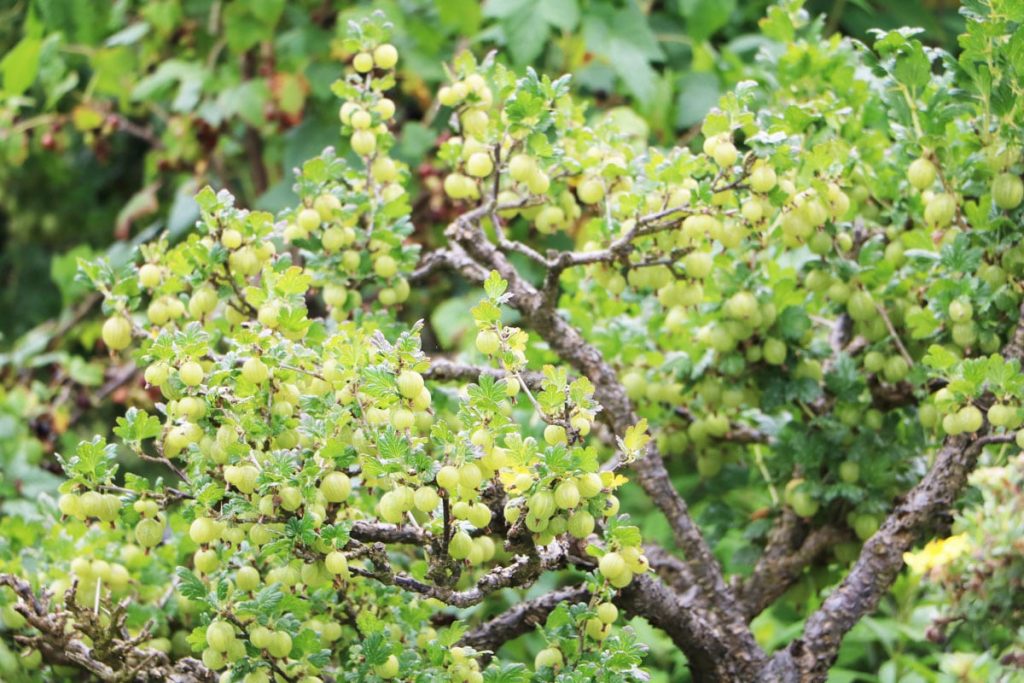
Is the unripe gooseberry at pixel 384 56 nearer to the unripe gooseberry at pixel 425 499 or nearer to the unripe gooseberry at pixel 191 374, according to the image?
the unripe gooseberry at pixel 191 374

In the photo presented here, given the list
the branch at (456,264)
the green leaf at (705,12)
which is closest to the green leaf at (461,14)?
the green leaf at (705,12)

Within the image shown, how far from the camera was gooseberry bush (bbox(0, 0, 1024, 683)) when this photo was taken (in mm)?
905

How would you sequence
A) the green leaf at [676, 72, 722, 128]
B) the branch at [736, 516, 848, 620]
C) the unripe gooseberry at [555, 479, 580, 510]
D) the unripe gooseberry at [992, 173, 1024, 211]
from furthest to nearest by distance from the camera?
the green leaf at [676, 72, 722, 128]
the branch at [736, 516, 848, 620]
the unripe gooseberry at [992, 173, 1024, 211]
the unripe gooseberry at [555, 479, 580, 510]

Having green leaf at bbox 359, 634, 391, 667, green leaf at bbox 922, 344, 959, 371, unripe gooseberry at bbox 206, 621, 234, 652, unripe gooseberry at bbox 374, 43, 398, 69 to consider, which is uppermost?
unripe gooseberry at bbox 374, 43, 398, 69

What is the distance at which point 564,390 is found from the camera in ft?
2.83

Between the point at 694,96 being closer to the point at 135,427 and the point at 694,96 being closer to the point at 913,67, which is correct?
the point at 913,67

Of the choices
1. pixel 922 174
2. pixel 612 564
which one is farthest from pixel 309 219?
pixel 922 174

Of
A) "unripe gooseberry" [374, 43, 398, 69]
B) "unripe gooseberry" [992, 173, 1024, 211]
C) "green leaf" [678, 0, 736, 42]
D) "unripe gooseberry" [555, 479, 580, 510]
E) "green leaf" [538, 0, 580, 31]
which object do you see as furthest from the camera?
"green leaf" [678, 0, 736, 42]

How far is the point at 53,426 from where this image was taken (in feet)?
6.84

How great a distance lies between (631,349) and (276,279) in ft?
1.62

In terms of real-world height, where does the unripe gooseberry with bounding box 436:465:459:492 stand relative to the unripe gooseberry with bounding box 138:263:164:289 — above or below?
above

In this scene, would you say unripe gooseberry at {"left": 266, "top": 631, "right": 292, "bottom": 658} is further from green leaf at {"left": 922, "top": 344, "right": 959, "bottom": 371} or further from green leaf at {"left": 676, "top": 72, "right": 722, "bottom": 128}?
green leaf at {"left": 676, "top": 72, "right": 722, "bottom": 128}

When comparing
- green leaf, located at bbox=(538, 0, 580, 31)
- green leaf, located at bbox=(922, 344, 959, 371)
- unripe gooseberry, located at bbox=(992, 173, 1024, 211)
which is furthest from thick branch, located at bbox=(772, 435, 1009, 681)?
green leaf, located at bbox=(538, 0, 580, 31)

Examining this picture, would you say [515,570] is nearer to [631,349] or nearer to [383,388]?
[383,388]
